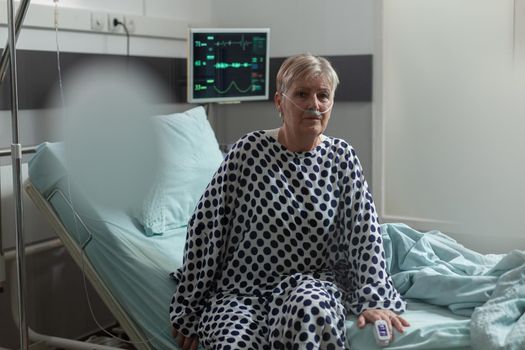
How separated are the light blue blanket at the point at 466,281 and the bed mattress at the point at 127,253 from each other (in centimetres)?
6

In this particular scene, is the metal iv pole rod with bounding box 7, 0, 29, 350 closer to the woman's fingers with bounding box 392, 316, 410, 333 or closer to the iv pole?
the iv pole

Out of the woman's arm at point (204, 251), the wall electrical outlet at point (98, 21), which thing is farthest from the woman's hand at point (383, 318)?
the wall electrical outlet at point (98, 21)

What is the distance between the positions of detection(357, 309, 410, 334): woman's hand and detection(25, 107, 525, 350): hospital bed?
0.02 metres

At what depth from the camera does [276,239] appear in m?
2.16

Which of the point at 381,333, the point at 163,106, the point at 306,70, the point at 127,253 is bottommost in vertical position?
the point at 381,333

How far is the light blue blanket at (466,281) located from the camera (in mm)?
1861


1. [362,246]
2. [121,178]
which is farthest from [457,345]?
[121,178]

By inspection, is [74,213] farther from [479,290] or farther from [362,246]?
[479,290]

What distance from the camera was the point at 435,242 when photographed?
252cm

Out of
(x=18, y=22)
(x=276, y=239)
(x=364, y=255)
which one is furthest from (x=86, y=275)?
(x=364, y=255)

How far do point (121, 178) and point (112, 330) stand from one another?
882mm

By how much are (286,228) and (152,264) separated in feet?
1.78

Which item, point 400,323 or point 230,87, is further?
point 230,87

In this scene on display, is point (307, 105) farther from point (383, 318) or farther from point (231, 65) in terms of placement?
point (231, 65)
